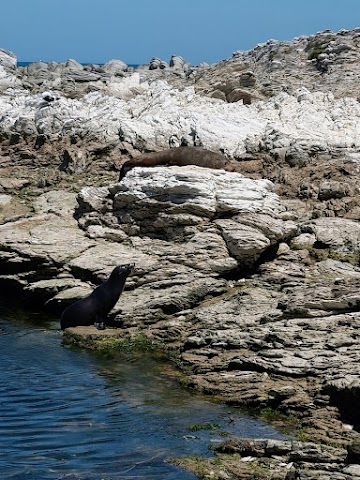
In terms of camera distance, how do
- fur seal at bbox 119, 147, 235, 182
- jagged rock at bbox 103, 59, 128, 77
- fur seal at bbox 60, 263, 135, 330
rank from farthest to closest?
jagged rock at bbox 103, 59, 128, 77 → fur seal at bbox 119, 147, 235, 182 → fur seal at bbox 60, 263, 135, 330

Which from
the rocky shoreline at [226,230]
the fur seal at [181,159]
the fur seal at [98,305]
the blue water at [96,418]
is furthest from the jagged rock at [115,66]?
the blue water at [96,418]

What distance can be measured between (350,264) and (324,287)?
2708mm

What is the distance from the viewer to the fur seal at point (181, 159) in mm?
22531

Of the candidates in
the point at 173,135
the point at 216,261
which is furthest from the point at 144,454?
the point at 173,135

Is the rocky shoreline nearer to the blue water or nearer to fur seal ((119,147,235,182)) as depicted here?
the blue water

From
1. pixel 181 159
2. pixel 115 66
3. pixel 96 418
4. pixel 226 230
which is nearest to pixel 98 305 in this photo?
pixel 226 230

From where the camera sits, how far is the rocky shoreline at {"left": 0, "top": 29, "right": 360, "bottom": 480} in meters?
13.0

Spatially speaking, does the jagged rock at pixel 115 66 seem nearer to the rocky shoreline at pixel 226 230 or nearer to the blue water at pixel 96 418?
the rocky shoreline at pixel 226 230

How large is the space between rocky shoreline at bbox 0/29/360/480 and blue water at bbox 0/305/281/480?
558mm

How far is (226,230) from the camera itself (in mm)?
18578

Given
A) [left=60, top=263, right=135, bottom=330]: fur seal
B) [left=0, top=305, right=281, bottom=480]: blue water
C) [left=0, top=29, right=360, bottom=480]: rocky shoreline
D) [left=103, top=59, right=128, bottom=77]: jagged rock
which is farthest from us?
[left=103, top=59, right=128, bottom=77]: jagged rock

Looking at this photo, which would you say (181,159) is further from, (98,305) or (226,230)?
(98,305)

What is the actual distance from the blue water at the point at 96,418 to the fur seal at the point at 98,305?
39.1 inches

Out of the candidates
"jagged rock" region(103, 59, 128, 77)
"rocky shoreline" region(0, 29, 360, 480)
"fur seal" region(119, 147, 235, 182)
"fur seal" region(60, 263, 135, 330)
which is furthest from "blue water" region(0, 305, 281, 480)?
"jagged rock" region(103, 59, 128, 77)
